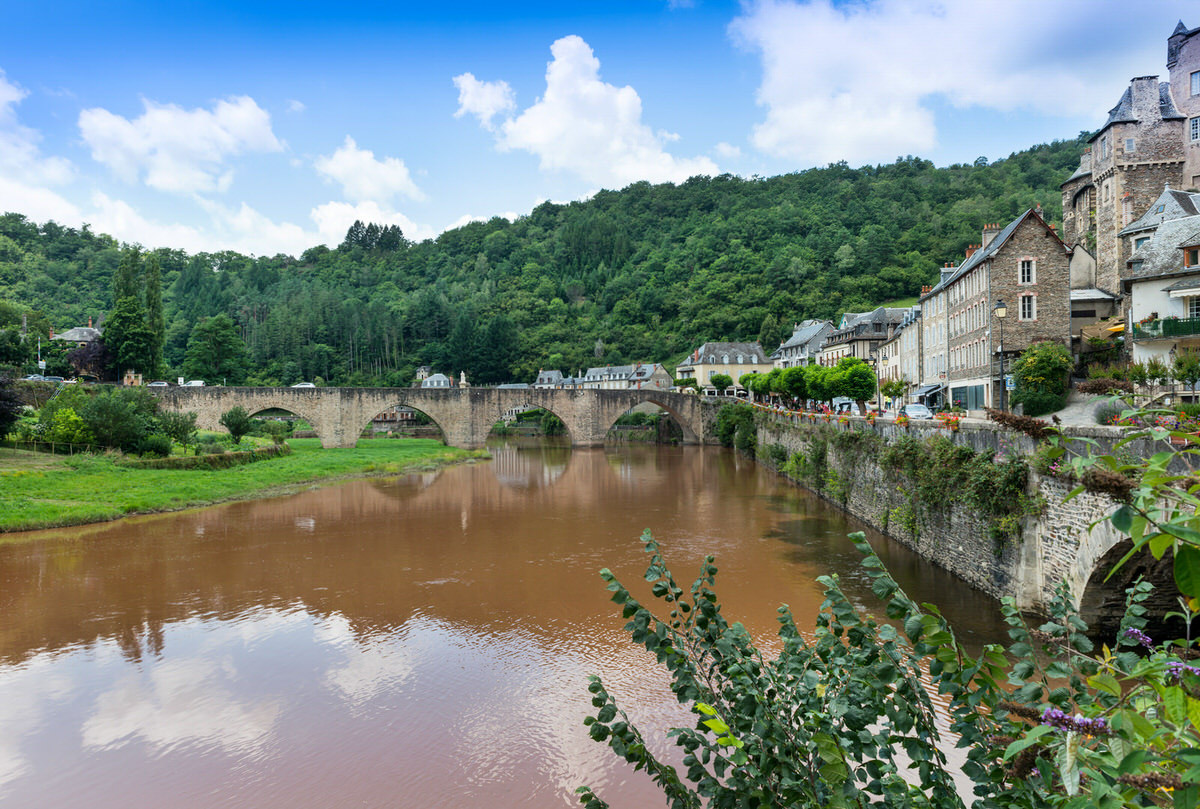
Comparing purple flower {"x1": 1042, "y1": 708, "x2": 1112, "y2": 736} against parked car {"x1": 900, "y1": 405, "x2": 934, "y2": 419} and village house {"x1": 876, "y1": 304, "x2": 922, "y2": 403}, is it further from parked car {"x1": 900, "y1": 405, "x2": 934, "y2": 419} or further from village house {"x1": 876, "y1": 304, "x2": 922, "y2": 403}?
village house {"x1": 876, "y1": 304, "x2": 922, "y2": 403}

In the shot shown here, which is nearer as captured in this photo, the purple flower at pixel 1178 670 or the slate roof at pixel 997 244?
the purple flower at pixel 1178 670

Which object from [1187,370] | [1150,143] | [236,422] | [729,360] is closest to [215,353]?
[236,422]

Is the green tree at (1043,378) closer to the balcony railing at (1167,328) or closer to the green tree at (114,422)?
the balcony railing at (1167,328)

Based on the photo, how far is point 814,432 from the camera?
94.6ft

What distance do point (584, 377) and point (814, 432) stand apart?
6007 cm

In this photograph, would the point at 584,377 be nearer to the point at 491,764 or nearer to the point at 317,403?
the point at 317,403

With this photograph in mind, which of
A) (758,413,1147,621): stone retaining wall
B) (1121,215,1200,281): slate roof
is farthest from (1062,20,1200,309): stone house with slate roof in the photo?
(758,413,1147,621): stone retaining wall

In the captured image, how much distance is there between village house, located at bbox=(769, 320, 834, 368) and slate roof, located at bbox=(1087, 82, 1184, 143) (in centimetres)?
2892

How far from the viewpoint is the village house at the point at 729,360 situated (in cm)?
7319

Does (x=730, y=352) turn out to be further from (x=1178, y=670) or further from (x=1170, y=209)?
(x=1178, y=670)

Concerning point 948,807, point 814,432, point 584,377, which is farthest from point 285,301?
point 948,807

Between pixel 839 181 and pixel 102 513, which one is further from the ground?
pixel 839 181

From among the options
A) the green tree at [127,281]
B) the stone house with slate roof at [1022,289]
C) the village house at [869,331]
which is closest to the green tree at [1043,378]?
the stone house with slate roof at [1022,289]

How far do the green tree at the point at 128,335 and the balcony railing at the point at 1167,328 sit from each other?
53205mm
